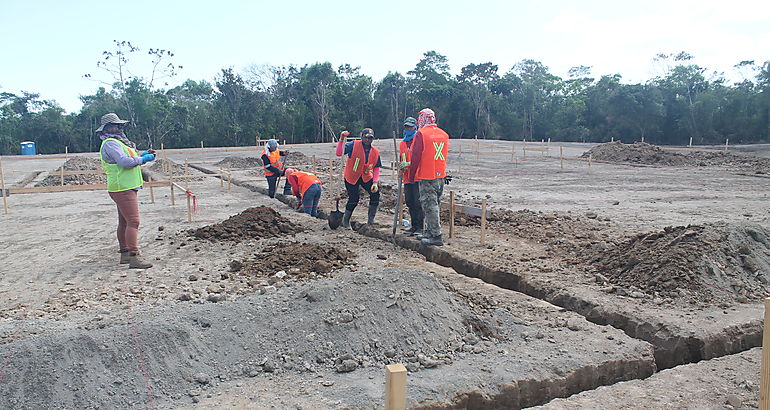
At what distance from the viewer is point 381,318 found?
12.8 ft

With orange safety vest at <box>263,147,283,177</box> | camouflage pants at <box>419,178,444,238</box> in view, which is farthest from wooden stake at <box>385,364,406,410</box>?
orange safety vest at <box>263,147,283,177</box>

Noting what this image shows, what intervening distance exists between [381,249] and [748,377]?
430 centimetres

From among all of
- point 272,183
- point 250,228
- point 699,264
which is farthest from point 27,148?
point 699,264

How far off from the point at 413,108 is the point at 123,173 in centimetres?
4202

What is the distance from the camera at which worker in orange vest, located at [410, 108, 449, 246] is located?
685 cm

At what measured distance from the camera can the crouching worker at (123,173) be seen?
5.88 meters


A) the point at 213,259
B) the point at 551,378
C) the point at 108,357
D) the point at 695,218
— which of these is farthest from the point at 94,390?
the point at 695,218

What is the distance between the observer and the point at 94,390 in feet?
10.2

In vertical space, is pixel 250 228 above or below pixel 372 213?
below

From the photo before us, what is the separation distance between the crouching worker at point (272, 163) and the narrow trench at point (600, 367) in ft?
24.9

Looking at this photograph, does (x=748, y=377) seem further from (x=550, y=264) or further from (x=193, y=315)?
(x=193, y=315)

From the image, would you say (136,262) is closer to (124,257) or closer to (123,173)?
(124,257)

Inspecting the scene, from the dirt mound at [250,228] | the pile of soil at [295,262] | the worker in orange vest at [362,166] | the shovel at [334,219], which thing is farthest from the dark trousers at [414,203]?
the dirt mound at [250,228]

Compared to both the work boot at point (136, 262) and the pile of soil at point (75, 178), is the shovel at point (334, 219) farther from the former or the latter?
the pile of soil at point (75, 178)
